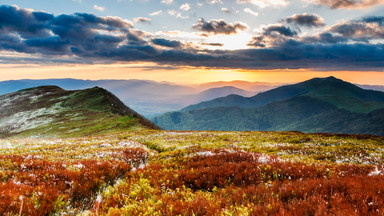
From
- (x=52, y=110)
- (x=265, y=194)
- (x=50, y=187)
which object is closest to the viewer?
(x=265, y=194)

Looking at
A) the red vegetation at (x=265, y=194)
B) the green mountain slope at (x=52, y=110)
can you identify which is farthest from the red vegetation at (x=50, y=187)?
the green mountain slope at (x=52, y=110)

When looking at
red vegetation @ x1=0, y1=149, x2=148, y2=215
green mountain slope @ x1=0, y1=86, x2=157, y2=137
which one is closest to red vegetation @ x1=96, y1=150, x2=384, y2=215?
red vegetation @ x1=0, y1=149, x2=148, y2=215

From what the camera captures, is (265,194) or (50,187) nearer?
(265,194)

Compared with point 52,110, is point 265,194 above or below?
above

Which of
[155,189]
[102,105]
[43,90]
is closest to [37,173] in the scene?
Answer: [155,189]

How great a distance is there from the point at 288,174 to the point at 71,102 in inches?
6774

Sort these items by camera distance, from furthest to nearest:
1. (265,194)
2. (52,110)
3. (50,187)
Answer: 1. (52,110)
2. (50,187)
3. (265,194)

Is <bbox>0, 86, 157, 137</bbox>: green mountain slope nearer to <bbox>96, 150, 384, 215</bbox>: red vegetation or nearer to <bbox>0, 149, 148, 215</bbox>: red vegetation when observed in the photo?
<bbox>0, 149, 148, 215</bbox>: red vegetation

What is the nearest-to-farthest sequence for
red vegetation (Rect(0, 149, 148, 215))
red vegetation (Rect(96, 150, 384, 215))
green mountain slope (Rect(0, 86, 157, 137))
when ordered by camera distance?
red vegetation (Rect(96, 150, 384, 215)) → red vegetation (Rect(0, 149, 148, 215)) → green mountain slope (Rect(0, 86, 157, 137))

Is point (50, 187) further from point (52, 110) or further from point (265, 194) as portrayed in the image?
point (52, 110)

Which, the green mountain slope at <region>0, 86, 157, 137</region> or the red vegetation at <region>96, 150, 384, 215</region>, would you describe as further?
the green mountain slope at <region>0, 86, 157, 137</region>

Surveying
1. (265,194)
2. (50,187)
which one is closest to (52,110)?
(50,187)

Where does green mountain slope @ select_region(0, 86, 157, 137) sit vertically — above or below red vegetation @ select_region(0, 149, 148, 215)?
below

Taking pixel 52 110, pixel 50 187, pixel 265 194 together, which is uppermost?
pixel 265 194
